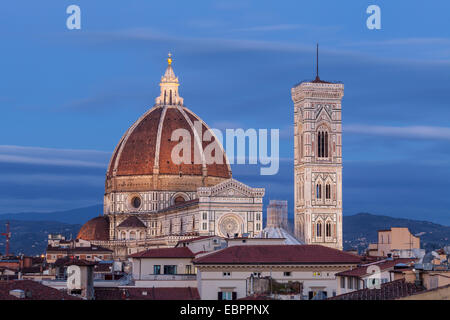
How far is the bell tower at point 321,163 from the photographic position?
5079 inches

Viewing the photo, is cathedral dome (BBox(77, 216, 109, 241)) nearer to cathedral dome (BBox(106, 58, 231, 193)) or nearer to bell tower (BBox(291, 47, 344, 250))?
cathedral dome (BBox(106, 58, 231, 193))

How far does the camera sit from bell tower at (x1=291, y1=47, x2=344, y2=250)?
129 meters

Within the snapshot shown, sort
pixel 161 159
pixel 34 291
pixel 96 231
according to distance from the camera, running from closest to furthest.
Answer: pixel 34 291 → pixel 161 159 → pixel 96 231

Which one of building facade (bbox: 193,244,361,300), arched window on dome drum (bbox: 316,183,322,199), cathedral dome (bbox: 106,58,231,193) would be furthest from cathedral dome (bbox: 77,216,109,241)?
building facade (bbox: 193,244,361,300)

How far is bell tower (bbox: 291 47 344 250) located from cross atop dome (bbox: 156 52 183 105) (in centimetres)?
3250

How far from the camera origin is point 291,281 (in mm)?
54219

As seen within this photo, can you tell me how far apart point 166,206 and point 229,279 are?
97.3 meters

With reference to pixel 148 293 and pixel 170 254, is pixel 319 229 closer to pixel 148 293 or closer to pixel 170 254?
pixel 170 254

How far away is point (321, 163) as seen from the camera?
5133 inches

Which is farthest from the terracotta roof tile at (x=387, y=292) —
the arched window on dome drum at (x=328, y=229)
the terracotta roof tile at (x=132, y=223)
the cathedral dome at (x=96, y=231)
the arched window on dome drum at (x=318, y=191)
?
the cathedral dome at (x=96, y=231)

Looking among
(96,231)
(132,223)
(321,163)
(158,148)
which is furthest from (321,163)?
(96,231)

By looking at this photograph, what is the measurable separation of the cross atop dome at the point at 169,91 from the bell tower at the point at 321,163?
3250cm

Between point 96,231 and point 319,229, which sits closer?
point 319,229

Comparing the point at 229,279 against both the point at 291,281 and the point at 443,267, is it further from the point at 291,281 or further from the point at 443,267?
the point at 443,267
